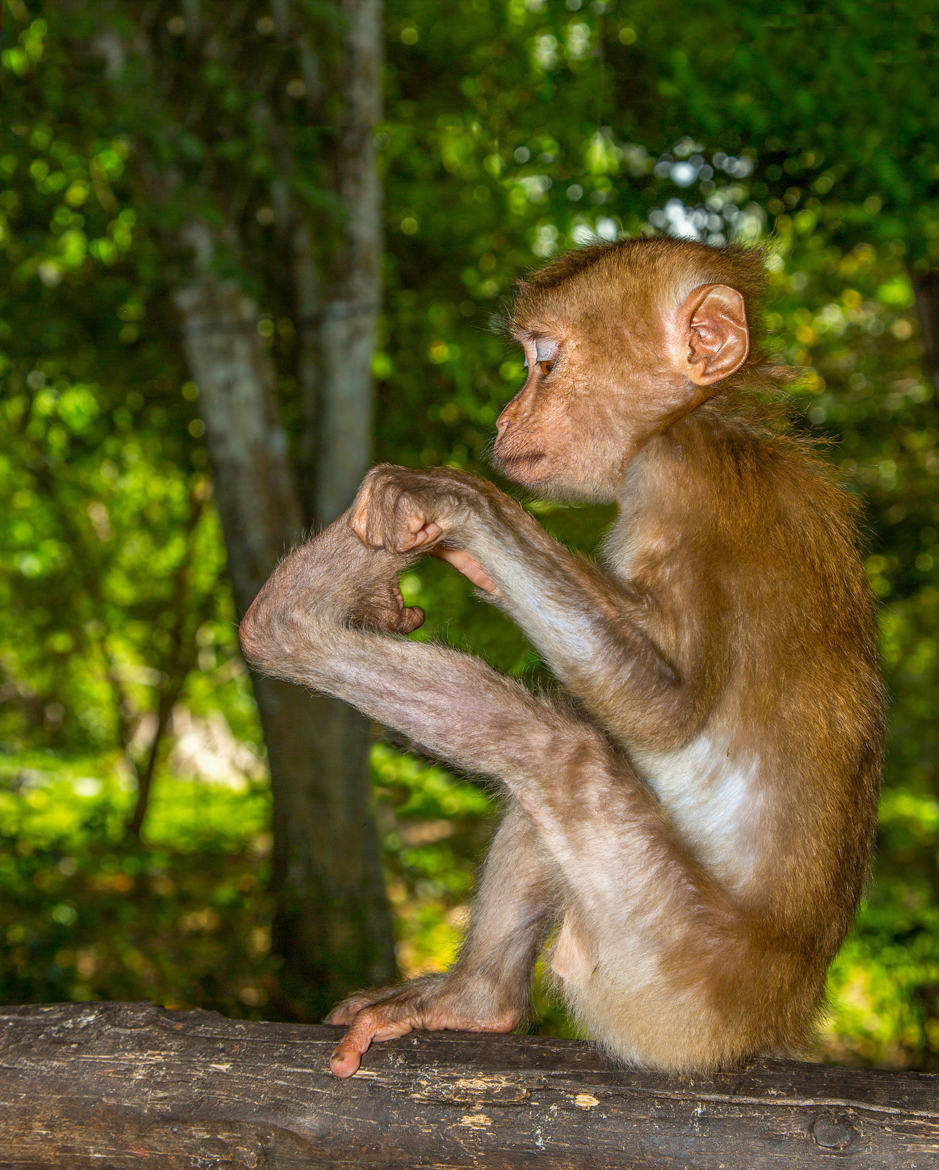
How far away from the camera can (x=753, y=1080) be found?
264 centimetres

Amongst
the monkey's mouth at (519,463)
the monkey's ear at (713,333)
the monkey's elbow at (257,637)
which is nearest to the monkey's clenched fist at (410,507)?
the monkey's elbow at (257,637)

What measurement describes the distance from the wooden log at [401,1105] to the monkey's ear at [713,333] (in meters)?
1.65

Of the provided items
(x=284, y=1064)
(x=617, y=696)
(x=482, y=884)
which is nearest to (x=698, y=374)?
(x=617, y=696)

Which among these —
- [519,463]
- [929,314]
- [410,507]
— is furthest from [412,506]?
[929,314]

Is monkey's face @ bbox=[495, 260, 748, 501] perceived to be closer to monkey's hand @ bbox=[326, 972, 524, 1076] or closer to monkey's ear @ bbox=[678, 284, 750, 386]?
monkey's ear @ bbox=[678, 284, 750, 386]

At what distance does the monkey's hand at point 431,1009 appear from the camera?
3.01 meters

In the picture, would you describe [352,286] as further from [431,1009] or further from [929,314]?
[431,1009]

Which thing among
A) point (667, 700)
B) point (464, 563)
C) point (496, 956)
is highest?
point (464, 563)

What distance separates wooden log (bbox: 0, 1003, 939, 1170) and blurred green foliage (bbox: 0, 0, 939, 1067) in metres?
0.67

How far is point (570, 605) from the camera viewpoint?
260cm

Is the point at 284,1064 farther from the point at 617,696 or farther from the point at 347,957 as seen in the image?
the point at 347,957

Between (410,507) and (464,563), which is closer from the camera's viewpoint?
(410,507)

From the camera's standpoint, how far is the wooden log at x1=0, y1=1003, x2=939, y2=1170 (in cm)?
250

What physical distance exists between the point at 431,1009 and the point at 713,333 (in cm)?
186
